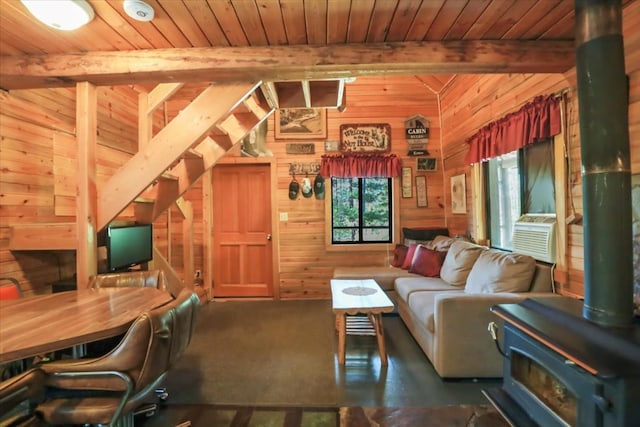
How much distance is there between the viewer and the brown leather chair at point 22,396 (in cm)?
112

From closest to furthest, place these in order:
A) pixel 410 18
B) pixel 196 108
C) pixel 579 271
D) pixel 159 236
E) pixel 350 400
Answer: pixel 410 18
pixel 350 400
pixel 579 271
pixel 196 108
pixel 159 236

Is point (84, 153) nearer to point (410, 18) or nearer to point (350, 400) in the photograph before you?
point (410, 18)

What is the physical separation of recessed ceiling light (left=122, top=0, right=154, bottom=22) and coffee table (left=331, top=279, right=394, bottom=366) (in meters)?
2.27

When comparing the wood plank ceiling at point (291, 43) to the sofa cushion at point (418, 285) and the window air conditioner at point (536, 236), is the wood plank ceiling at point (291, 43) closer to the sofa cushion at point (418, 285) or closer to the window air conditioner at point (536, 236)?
the window air conditioner at point (536, 236)

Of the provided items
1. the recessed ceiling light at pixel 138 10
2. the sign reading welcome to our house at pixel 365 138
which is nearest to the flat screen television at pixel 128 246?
the recessed ceiling light at pixel 138 10

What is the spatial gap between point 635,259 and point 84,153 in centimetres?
338

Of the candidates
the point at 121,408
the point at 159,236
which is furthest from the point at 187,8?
the point at 159,236

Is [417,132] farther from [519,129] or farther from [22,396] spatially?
[22,396]

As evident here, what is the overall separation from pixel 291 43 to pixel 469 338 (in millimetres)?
2381

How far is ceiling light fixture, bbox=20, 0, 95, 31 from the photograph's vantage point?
1.54 meters

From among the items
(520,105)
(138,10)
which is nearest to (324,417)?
(138,10)

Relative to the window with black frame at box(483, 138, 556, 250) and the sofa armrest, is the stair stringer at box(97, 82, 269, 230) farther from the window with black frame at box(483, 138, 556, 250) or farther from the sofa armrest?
the window with black frame at box(483, 138, 556, 250)

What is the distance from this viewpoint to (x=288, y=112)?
4.72m

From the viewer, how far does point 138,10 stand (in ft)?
5.40
